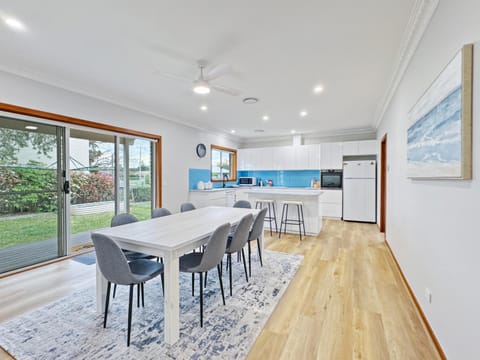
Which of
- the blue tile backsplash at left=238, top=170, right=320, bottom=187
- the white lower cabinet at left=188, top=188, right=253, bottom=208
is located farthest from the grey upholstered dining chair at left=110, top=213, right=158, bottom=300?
the blue tile backsplash at left=238, top=170, right=320, bottom=187

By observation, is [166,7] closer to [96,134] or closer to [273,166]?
[96,134]

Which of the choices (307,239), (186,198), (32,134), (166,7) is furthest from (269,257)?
(32,134)

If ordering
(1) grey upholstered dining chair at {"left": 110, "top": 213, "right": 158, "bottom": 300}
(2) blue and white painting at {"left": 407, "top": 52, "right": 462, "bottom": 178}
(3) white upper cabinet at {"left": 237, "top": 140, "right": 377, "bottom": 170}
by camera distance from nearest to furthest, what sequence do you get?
1. (2) blue and white painting at {"left": 407, "top": 52, "right": 462, "bottom": 178}
2. (1) grey upholstered dining chair at {"left": 110, "top": 213, "right": 158, "bottom": 300}
3. (3) white upper cabinet at {"left": 237, "top": 140, "right": 377, "bottom": 170}

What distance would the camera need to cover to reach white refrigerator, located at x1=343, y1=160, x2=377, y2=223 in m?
5.94

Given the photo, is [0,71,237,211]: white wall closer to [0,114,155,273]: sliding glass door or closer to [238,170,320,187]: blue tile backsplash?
[0,114,155,273]: sliding glass door

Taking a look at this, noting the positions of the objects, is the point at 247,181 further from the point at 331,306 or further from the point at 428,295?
the point at 428,295

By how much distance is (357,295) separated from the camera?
243cm

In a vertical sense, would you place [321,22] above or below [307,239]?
above

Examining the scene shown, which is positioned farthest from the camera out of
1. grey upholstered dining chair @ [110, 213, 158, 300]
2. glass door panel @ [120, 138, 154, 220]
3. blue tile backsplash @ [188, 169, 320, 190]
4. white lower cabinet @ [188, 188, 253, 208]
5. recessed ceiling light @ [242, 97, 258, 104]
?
blue tile backsplash @ [188, 169, 320, 190]

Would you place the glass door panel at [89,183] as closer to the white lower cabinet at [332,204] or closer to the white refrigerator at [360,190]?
the white lower cabinet at [332,204]

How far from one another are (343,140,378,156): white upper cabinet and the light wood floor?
327 centimetres

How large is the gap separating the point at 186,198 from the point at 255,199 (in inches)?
65.4

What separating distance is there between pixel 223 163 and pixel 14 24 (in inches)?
225

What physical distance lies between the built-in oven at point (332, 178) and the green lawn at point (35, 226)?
5.68 m
